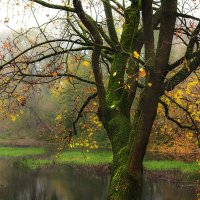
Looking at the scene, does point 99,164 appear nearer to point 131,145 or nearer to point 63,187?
point 63,187

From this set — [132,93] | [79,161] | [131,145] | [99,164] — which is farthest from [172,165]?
[131,145]

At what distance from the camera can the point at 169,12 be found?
16.3 ft

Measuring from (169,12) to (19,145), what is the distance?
3839 centimetres

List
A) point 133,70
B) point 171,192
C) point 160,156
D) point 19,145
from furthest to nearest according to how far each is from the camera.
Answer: point 19,145, point 160,156, point 171,192, point 133,70

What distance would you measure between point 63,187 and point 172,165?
8.38 m

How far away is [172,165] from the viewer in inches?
1002

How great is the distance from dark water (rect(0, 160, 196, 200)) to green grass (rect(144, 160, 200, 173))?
3.06m

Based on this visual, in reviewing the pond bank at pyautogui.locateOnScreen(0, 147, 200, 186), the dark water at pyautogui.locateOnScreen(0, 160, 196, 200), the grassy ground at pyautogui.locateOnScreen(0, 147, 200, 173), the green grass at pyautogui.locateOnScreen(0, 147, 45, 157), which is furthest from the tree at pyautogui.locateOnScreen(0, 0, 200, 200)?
the green grass at pyautogui.locateOnScreen(0, 147, 45, 157)

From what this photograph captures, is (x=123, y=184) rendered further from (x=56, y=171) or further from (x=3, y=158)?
(x=3, y=158)

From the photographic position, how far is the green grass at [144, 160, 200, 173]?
79.2 ft

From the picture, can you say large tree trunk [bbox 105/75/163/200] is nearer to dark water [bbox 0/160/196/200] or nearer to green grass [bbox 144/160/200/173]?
dark water [bbox 0/160/196/200]

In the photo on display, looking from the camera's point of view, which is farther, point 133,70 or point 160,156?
point 160,156

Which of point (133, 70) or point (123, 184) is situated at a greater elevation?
point (133, 70)

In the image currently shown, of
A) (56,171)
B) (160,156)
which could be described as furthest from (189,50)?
(160,156)
